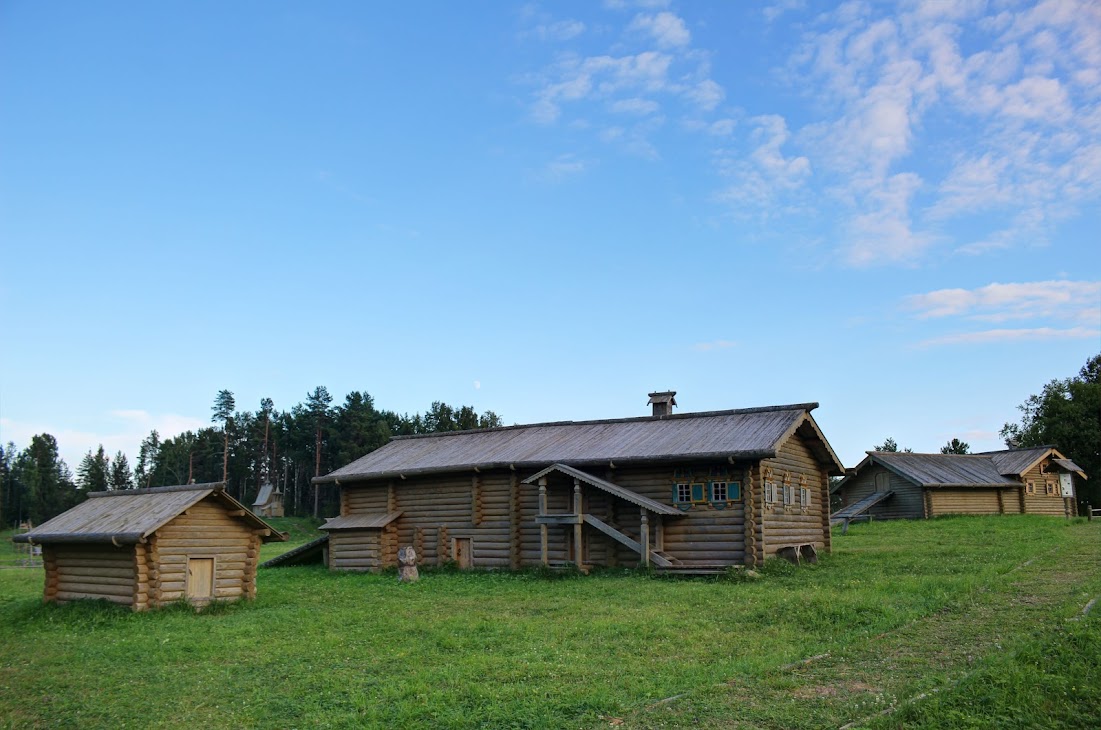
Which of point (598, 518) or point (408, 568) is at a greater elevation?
point (598, 518)

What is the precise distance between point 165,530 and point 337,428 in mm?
61644

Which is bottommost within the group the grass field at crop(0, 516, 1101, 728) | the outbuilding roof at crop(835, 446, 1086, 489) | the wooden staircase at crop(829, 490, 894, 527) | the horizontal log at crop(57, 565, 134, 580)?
the grass field at crop(0, 516, 1101, 728)

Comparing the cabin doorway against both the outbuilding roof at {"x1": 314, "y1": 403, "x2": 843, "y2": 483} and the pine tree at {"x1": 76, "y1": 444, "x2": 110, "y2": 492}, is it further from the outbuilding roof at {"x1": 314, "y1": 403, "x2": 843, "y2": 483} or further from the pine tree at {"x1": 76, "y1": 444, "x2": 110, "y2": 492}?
the pine tree at {"x1": 76, "y1": 444, "x2": 110, "y2": 492}

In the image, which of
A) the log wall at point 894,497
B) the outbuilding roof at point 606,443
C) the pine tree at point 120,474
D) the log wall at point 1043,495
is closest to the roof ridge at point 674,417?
the outbuilding roof at point 606,443

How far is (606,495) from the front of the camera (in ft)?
98.3

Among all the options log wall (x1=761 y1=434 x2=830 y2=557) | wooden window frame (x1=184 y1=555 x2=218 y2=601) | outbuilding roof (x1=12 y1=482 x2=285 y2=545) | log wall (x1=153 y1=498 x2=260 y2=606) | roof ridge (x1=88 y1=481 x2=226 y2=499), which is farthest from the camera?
log wall (x1=761 y1=434 x2=830 y2=557)

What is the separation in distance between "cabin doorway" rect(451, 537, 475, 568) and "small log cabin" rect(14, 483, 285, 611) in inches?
343

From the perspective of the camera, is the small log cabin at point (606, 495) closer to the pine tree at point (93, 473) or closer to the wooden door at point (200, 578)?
the wooden door at point (200, 578)

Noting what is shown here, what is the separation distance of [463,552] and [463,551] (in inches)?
1.5

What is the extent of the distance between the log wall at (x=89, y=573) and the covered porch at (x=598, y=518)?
1277 cm

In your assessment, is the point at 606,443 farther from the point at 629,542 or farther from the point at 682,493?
the point at 629,542

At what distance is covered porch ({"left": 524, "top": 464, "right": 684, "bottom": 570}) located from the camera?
2814cm

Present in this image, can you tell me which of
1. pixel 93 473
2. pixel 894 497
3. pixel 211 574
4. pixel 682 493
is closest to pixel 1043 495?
pixel 894 497

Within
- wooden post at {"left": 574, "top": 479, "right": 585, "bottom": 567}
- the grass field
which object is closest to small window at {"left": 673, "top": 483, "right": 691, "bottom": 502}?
wooden post at {"left": 574, "top": 479, "right": 585, "bottom": 567}
